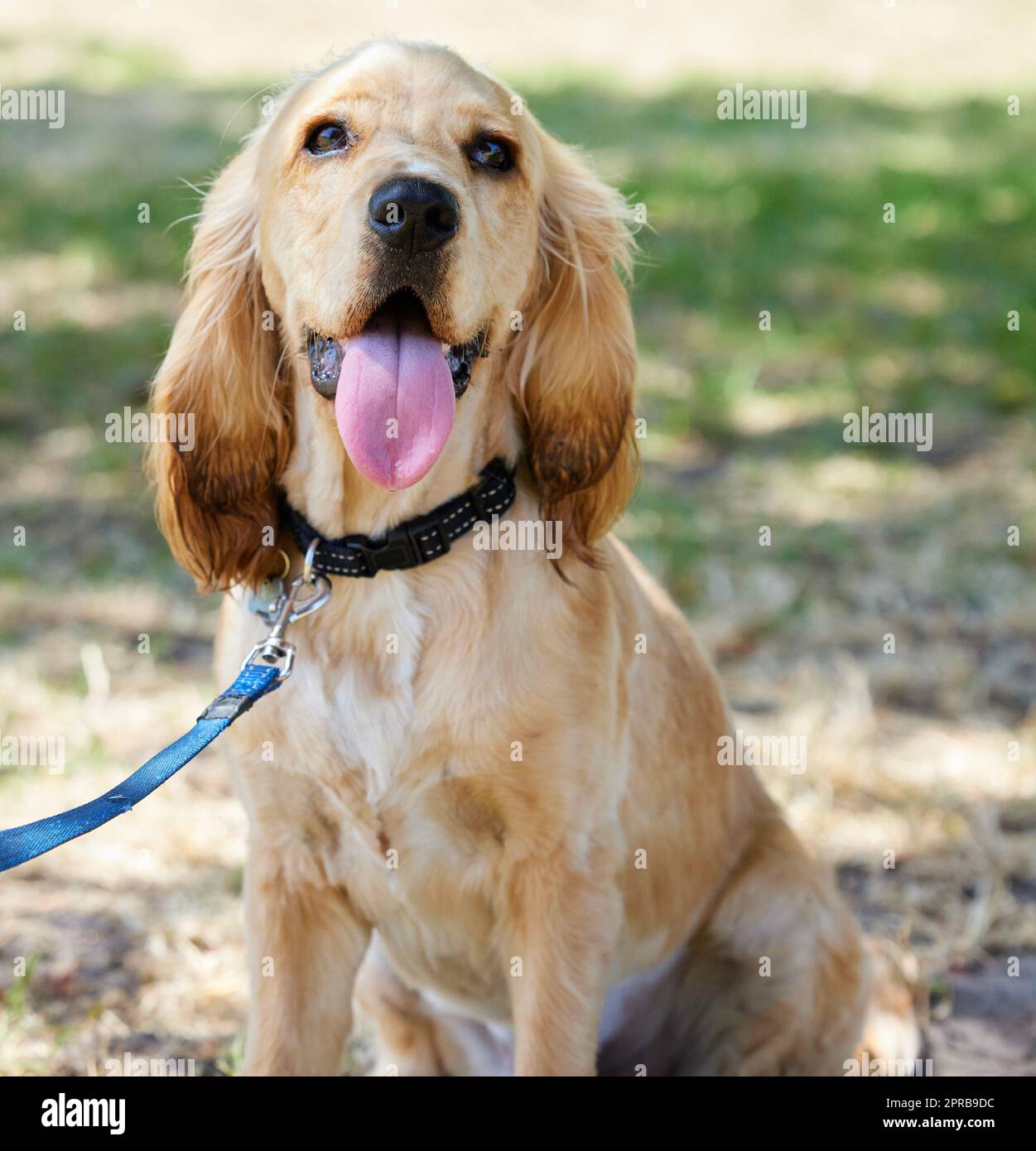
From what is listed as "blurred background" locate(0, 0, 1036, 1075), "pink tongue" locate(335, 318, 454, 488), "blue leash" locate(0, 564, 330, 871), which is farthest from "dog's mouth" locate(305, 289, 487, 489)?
"blurred background" locate(0, 0, 1036, 1075)

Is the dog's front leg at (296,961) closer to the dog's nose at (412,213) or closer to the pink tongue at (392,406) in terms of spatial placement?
the pink tongue at (392,406)

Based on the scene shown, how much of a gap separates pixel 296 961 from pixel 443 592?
82cm

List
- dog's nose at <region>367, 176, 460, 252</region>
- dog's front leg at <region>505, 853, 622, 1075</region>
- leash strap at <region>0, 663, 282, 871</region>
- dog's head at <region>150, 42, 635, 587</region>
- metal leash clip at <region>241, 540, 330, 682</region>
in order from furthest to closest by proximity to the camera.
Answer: dog's front leg at <region>505, 853, 622, 1075</region> → metal leash clip at <region>241, 540, 330, 682</region> → dog's head at <region>150, 42, 635, 587</region> → dog's nose at <region>367, 176, 460, 252</region> → leash strap at <region>0, 663, 282, 871</region>

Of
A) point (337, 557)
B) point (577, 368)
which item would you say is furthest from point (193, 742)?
point (577, 368)

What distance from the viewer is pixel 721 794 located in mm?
3367

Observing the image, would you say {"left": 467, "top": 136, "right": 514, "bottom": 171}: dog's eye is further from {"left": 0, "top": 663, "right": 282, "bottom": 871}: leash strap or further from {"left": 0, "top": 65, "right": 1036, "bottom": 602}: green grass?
{"left": 0, "top": 65, "right": 1036, "bottom": 602}: green grass

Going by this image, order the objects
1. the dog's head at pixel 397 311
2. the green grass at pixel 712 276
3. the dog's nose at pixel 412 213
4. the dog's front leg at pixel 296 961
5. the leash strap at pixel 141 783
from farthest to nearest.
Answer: the green grass at pixel 712 276 → the dog's front leg at pixel 296 961 → the dog's head at pixel 397 311 → the dog's nose at pixel 412 213 → the leash strap at pixel 141 783

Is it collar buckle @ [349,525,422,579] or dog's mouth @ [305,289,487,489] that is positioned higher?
dog's mouth @ [305,289,487,489]

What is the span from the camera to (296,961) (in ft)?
10.0

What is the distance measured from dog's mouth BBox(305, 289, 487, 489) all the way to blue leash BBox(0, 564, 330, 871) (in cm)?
34

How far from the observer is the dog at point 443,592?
8.93ft

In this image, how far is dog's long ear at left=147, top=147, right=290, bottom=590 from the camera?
3016 mm

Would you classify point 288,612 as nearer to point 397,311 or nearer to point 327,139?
point 397,311

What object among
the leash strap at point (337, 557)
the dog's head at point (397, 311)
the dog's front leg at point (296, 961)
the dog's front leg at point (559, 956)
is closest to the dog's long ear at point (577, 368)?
the dog's head at point (397, 311)
